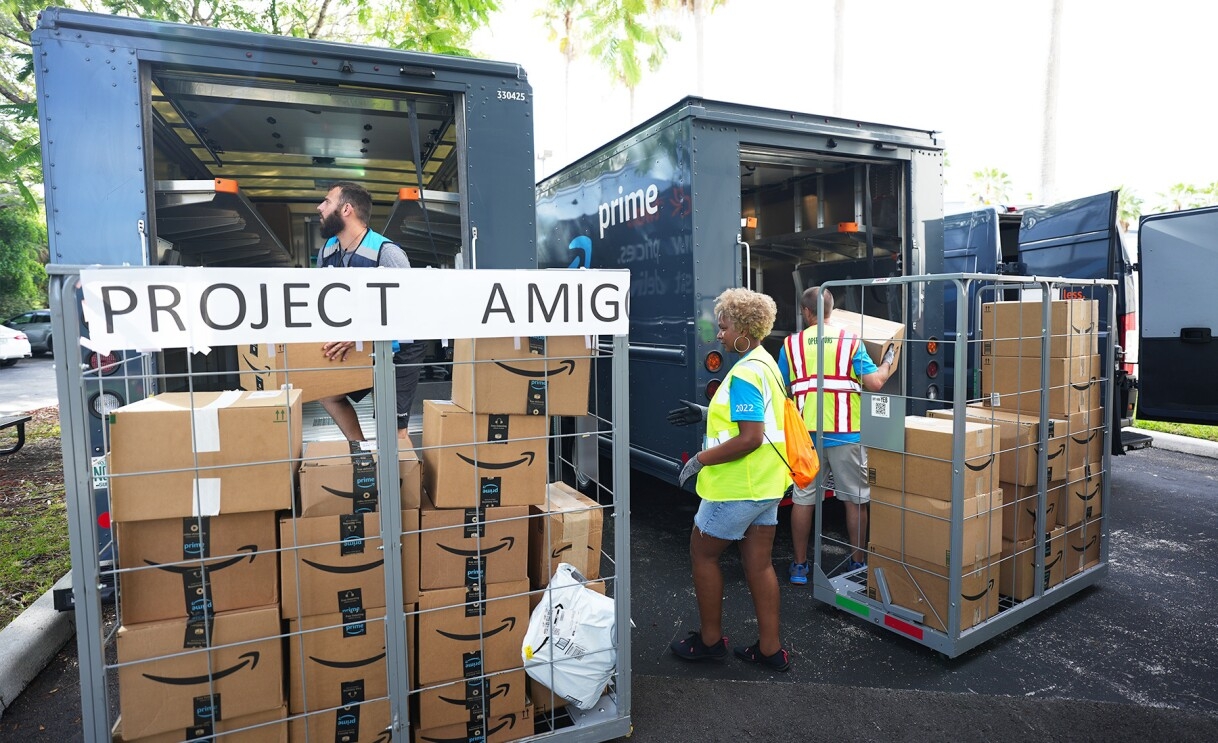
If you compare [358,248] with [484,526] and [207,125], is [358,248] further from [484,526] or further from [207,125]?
[207,125]

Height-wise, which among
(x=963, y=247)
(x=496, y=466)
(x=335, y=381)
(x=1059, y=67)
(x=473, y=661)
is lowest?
(x=473, y=661)

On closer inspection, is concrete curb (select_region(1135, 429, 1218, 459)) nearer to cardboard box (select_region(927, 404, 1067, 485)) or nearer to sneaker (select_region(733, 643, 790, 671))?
cardboard box (select_region(927, 404, 1067, 485))

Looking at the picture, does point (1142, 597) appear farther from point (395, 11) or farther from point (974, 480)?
Result: point (395, 11)

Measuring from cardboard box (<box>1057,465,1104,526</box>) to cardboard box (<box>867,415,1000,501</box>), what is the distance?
0.74 metres

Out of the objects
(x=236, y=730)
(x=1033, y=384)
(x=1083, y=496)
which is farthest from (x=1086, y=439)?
(x=236, y=730)

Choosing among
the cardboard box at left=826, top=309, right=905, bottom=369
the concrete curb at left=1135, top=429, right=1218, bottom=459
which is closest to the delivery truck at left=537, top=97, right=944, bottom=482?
the cardboard box at left=826, top=309, right=905, bottom=369

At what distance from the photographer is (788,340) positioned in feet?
14.3

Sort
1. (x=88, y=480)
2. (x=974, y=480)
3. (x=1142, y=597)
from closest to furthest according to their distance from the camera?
(x=88, y=480), (x=974, y=480), (x=1142, y=597)

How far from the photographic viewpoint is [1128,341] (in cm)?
605

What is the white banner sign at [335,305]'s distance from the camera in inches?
79.4

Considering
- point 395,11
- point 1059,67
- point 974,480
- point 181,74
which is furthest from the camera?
point 1059,67

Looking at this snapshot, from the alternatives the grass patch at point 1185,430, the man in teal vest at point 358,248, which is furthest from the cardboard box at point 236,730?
the grass patch at point 1185,430

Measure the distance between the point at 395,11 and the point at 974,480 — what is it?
27.2 feet

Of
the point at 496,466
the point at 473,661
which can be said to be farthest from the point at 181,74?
the point at 473,661
